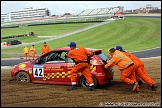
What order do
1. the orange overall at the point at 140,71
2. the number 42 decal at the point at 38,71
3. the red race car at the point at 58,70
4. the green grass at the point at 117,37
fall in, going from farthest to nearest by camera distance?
the green grass at the point at 117,37
the number 42 decal at the point at 38,71
the red race car at the point at 58,70
the orange overall at the point at 140,71

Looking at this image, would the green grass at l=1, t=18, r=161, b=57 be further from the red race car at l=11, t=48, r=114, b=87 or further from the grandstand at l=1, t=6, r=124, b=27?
the red race car at l=11, t=48, r=114, b=87

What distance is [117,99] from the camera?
273 inches

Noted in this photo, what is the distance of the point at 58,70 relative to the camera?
920 centimetres

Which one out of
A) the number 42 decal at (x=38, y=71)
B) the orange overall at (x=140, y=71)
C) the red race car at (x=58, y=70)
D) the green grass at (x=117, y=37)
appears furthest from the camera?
the green grass at (x=117, y=37)

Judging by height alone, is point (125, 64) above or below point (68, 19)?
below

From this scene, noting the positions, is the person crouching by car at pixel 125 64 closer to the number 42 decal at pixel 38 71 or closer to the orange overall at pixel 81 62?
the orange overall at pixel 81 62

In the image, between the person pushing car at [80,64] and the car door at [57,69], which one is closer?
the person pushing car at [80,64]

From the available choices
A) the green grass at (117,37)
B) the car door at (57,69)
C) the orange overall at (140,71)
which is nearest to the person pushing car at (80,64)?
the car door at (57,69)

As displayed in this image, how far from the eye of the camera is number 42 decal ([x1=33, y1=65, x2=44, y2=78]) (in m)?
9.50

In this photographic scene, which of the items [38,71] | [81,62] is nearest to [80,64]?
[81,62]

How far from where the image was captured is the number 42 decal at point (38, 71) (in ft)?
31.2

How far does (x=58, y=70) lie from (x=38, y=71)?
0.87m

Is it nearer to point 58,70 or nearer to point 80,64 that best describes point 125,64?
point 80,64

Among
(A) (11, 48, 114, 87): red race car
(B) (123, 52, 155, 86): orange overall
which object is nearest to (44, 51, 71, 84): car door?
(A) (11, 48, 114, 87): red race car
